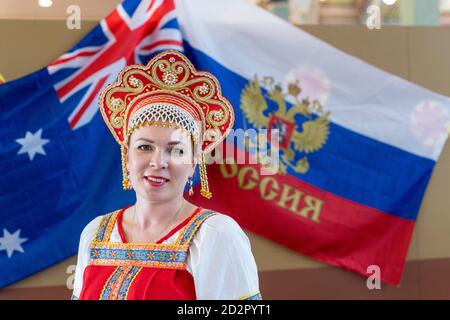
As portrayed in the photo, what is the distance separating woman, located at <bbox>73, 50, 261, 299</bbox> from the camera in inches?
46.0

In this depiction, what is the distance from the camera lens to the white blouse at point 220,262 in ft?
3.78

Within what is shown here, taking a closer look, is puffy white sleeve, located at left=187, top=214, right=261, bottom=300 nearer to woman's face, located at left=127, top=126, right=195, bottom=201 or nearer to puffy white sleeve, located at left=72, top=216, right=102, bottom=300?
woman's face, located at left=127, top=126, right=195, bottom=201

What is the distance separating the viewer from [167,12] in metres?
2.62

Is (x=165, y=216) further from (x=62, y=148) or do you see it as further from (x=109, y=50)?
(x=109, y=50)

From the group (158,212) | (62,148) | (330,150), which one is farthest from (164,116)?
(330,150)

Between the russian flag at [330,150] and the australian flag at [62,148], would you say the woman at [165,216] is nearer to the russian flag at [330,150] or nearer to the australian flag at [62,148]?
the australian flag at [62,148]

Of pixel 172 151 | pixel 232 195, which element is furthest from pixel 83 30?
pixel 172 151

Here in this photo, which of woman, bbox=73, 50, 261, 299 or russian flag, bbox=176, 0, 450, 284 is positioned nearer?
woman, bbox=73, 50, 261, 299

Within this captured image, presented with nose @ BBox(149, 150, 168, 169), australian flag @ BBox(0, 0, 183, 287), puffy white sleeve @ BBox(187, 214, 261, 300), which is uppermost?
australian flag @ BBox(0, 0, 183, 287)

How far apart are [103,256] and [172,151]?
29cm

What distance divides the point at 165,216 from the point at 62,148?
4.67 feet

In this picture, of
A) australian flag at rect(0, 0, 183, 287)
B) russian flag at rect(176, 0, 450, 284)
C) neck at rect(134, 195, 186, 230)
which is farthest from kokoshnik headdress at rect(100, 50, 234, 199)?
russian flag at rect(176, 0, 450, 284)

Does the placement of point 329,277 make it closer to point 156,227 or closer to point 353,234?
point 353,234
